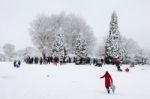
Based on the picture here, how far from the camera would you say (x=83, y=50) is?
6062 cm

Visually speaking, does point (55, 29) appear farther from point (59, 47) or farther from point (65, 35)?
point (59, 47)

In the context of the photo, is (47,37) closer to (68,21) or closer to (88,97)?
(68,21)

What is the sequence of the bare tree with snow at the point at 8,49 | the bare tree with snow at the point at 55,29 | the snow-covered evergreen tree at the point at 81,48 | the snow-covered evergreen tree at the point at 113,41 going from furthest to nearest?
the bare tree with snow at the point at 8,49 < the bare tree with snow at the point at 55,29 < the snow-covered evergreen tree at the point at 81,48 < the snow-covered evergreen tree at the point at 113,41

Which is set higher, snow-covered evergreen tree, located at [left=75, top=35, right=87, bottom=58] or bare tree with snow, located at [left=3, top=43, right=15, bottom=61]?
bare tree with snow, located at [left=3, top=43, right=15, bottom=61]

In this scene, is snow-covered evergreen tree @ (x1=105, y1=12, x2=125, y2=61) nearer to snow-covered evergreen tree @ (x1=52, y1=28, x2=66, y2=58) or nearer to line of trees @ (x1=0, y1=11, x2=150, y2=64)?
line of trees @ (x1=0, y1=11, x2=150, y2=64)

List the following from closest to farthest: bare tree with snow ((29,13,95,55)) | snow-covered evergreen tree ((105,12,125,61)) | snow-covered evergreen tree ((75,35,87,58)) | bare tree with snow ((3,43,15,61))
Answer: snow-covered evergreen tree ((105,12,125,61)) < snow-covered evergreen tree ((75,35,87,58)) < bare tree with snow ((29,13,95,55)) < bare tree with snow ((3,43,15,61))

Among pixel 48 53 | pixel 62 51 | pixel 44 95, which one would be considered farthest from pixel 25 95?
pixel 48 53

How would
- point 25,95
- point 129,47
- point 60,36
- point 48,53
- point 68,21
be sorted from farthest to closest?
point 129,47
point 68,21
point 48,53
point 60,36
point 25,95

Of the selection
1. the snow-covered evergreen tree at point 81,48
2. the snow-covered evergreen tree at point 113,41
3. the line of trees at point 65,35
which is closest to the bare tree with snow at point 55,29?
the line of trees at point 65,35

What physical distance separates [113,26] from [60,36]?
37.8 ft

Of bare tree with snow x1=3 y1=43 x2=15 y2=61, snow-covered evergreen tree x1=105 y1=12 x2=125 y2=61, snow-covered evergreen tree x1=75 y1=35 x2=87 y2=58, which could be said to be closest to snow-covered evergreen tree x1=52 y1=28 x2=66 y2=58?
snow-covered evergreen tree x1=75 y1=35 x2=87 y2=58

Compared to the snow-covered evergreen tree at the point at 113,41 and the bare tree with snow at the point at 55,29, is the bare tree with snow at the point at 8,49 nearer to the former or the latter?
the bare tree with snow at the point at 55,29

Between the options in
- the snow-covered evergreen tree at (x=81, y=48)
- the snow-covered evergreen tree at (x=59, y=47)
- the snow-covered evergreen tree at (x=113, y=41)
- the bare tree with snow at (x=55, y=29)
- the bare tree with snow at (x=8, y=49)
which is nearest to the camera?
the snow-covered evergreen tree at (x=113, y=41)

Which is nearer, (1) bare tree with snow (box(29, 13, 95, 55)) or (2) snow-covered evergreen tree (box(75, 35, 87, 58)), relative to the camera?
(2) snow-covered evergreen tree (box(75, 35, 87, 58))
